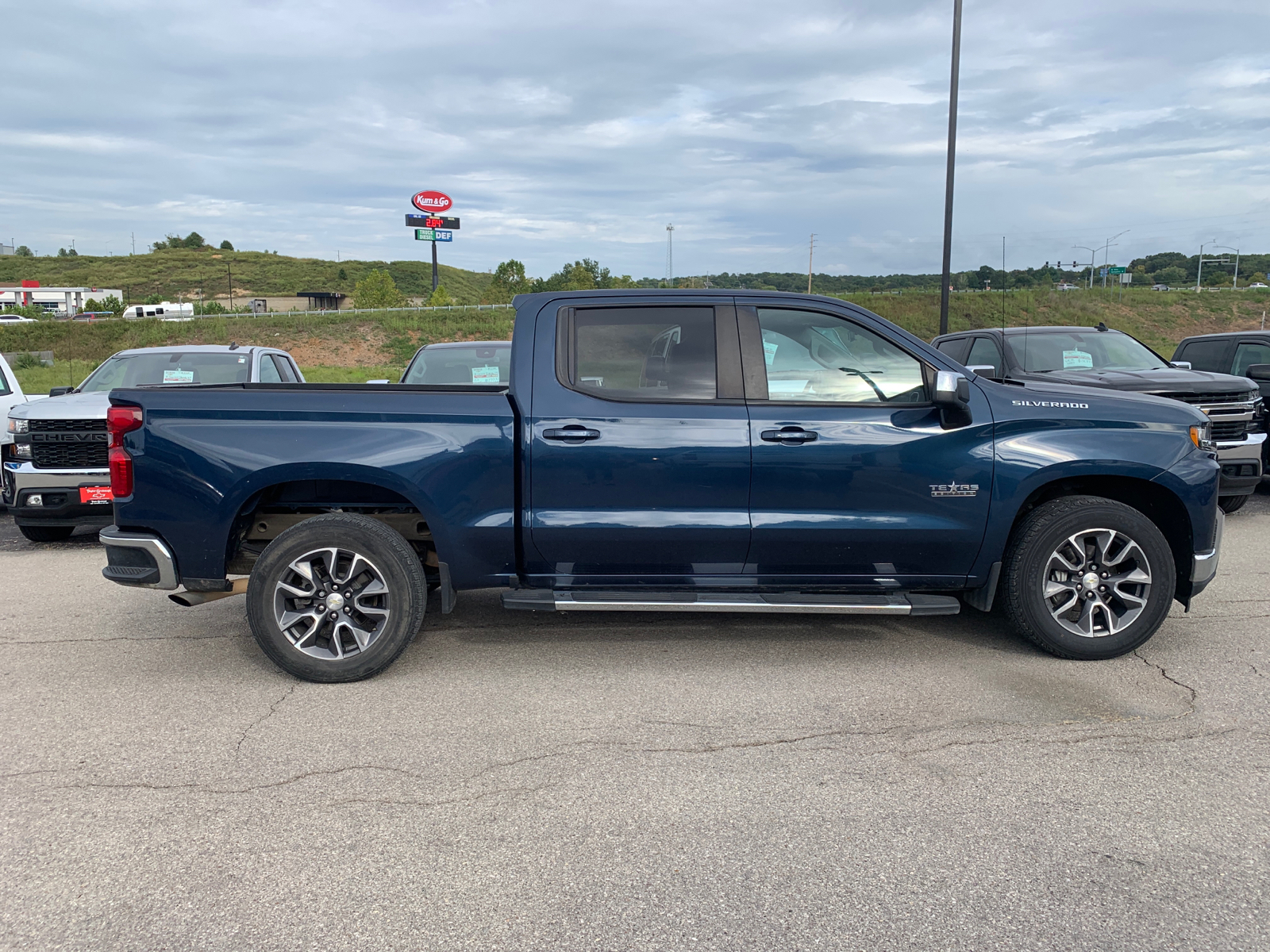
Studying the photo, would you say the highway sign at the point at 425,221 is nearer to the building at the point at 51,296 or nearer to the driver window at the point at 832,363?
the building at the point at 51,296

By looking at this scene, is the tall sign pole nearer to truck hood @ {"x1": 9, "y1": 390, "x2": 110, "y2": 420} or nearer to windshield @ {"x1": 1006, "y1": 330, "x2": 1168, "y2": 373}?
windshield @ {"x1": 1006, "y1": 330, "x2": 1168, "y2": 373}

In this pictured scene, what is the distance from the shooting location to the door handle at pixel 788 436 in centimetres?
488

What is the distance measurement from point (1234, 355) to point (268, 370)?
11.2 meters

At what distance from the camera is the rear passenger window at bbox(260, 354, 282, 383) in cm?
1012

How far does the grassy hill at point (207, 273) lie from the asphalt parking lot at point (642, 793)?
380 ft

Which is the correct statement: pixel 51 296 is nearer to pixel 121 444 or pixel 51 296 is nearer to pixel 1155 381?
pixel 121 444

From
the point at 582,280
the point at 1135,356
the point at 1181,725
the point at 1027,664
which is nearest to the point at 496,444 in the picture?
the point at 1027,664

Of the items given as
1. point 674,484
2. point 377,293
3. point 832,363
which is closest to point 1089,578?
point 832,363

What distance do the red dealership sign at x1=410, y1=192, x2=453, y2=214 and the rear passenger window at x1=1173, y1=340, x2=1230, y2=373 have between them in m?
70.7

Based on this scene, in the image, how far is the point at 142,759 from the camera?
398cm

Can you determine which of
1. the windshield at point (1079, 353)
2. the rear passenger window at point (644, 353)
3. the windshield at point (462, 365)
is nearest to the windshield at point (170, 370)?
the windshield at point (462, 365)

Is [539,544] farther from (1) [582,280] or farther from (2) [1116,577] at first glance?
(1) [582,280]

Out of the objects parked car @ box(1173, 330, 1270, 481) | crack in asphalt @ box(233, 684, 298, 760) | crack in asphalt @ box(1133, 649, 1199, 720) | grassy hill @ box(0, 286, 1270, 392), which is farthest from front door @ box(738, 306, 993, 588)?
grassy hill @ box(0, 286, 1270, 392)

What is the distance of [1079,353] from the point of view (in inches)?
408
